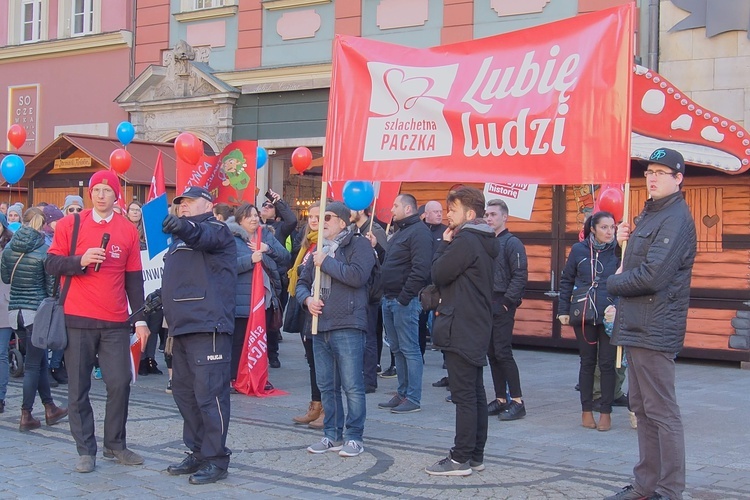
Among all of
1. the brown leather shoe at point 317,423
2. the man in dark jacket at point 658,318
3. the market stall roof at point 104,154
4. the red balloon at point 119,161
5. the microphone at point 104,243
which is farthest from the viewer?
the market stall roof at point 104,154

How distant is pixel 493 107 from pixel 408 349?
9.10 feet

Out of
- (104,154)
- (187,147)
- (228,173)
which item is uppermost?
(104,154)

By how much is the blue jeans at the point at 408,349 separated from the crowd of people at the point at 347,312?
0.07 feet

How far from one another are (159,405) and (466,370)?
149 inches

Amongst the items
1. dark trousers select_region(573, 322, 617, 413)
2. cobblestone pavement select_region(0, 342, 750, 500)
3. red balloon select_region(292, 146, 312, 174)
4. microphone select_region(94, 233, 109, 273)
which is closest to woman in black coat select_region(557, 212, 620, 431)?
dark trousers select_region(573, 322, 617, 413)

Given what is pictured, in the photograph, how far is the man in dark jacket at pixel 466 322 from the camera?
638 centimetres

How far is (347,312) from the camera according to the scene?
7.07 meters

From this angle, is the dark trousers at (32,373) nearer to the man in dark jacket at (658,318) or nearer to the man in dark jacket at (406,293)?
the man in dark jacket at (406,293)

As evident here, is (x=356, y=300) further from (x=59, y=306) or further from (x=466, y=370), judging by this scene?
(x=59, y=306)

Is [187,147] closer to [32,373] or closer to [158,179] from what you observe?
[158,179]

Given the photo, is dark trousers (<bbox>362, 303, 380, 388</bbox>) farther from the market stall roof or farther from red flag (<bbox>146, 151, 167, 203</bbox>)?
the market stall roof

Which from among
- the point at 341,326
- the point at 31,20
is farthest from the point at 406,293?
the point at 31,20

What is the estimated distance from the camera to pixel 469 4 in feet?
50.8

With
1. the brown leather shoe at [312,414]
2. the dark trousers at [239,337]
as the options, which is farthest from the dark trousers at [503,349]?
the dark trousers at [239,337]
